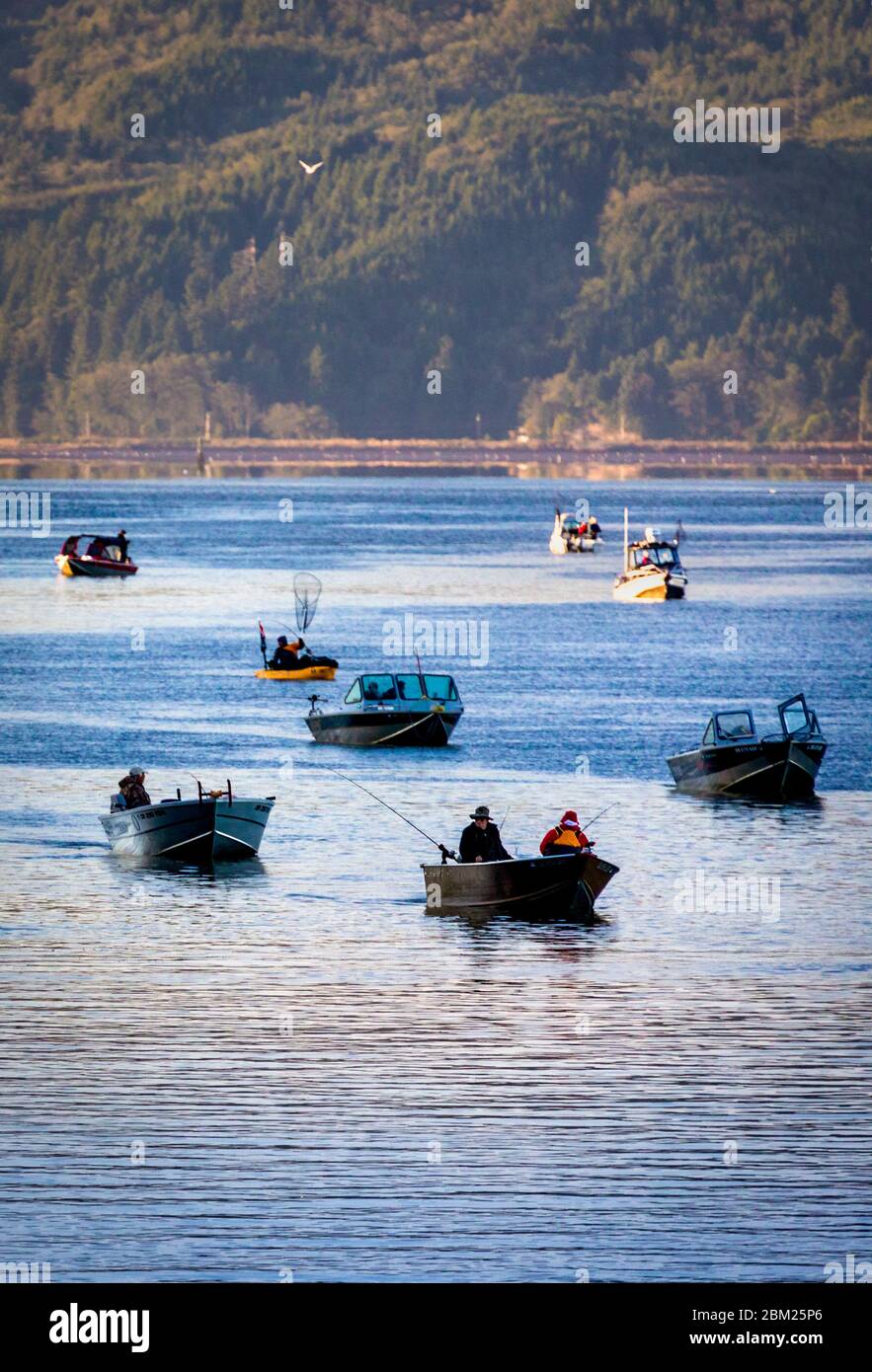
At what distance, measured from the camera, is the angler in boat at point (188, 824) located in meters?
53.4

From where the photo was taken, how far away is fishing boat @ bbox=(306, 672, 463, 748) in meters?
78.4

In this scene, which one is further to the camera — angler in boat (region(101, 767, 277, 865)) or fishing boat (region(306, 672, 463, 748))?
fishing boat (region(306, 672, 463, 748))

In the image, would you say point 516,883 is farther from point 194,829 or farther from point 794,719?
point 794,719

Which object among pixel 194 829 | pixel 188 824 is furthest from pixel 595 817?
pixel 188 824

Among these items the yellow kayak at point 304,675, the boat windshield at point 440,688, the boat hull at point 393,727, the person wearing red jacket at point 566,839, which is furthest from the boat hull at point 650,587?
the person wearing red jacket at point 566,839

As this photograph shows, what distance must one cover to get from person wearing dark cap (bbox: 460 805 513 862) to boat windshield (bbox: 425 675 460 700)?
3316 cm

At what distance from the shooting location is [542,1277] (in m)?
27.0

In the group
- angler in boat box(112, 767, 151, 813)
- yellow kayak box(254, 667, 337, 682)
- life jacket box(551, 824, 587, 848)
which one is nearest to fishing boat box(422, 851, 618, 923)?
life jacket box(551, 824, 587, 848)

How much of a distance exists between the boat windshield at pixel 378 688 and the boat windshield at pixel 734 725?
14.5 meters

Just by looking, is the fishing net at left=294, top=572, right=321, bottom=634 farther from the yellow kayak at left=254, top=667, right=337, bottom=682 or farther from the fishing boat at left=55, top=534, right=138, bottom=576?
the yellow kayak at left=254, top=667, right=337, bottom=682

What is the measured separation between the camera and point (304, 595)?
5517 inches

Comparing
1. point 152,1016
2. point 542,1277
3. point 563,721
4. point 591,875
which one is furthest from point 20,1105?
point 563,721

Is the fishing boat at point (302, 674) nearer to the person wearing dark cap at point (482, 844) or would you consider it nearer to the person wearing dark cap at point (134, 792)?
the person wearing dark cap at point (134, 792)
